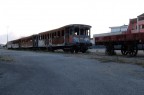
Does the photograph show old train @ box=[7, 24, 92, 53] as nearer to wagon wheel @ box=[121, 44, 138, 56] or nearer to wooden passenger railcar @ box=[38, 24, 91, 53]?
wooden passenger railcar @ box=[38, 24, 91, 53]

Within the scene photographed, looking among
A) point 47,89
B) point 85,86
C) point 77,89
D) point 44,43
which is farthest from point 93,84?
point 44,43

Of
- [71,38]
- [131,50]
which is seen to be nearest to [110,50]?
[131,50]

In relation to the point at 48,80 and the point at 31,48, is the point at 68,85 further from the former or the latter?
the point at 31,48

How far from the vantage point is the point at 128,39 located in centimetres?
2112

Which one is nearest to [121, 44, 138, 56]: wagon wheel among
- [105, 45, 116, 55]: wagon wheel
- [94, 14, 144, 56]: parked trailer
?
[94, 14, 144, 56]: parked trailer

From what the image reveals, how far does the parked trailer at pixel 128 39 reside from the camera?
20.7 meters

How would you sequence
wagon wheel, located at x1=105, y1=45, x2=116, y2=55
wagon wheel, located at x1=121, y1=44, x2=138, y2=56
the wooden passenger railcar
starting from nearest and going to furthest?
wagon wheel, located at x1=121, y1=44, x2=138, y2=56 < wagon wheel, located at x1=105, y1=45, x2=116, y2=55 < the wooden passenger railcar

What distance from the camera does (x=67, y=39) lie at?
1137 inches

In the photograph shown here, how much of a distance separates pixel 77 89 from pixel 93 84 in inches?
34.7

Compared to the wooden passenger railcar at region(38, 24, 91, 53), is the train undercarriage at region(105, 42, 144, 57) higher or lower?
lower

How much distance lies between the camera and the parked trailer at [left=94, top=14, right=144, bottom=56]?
2069cm

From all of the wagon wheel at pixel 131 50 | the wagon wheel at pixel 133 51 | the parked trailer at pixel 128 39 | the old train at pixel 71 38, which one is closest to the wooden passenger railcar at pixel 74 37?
the old train at pixel 71 38

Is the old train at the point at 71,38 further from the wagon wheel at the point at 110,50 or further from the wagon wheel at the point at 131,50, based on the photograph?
the wagon wheel at the point at 131,50

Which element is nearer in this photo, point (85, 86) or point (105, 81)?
point (85, 86)
